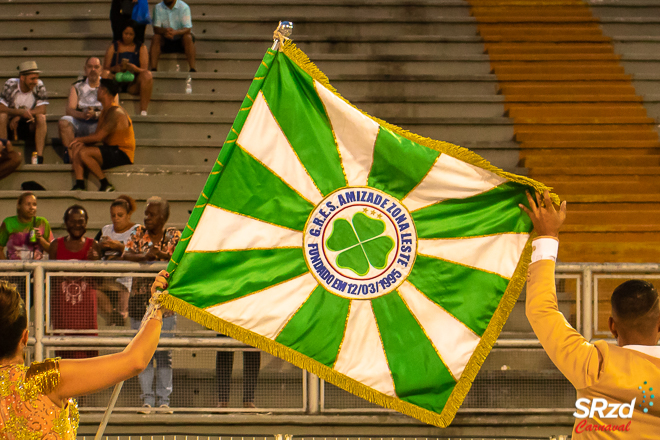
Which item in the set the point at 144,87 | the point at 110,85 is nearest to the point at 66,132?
the point at 110,85

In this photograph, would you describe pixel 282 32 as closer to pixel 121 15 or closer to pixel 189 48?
pixel 121 15

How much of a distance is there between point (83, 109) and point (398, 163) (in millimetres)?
5615

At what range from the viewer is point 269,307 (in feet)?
11.0

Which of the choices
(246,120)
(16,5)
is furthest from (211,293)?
(16,5)

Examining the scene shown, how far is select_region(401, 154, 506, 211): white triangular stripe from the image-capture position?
3.34 metres

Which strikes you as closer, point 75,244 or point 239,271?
point 239,271

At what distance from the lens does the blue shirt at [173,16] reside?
29.5 ft

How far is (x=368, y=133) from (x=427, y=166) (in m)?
0.31

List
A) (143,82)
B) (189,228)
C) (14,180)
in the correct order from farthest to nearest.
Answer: (143,82), (14,180), (189,228)

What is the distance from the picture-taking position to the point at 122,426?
498 centimetres

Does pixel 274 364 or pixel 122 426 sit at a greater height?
pixel 274 364

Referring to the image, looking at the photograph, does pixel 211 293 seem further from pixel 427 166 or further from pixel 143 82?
pixel 143 82

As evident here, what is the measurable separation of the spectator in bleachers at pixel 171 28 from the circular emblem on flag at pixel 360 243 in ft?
21.3

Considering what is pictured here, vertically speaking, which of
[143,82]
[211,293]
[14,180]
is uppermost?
[143,82]
